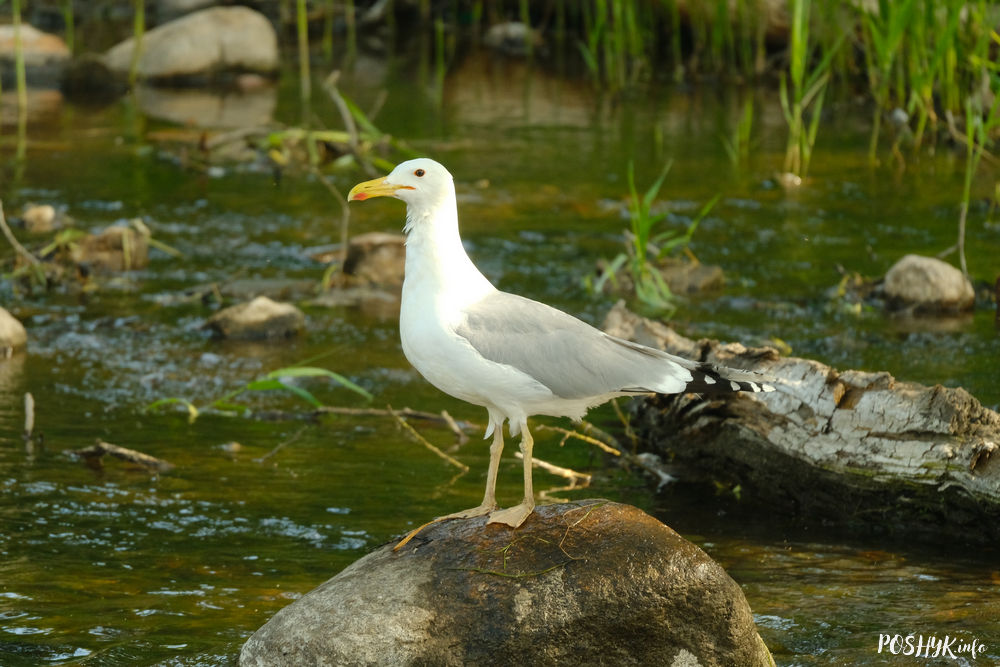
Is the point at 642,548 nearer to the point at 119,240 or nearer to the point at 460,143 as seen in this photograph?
the point at 119,240

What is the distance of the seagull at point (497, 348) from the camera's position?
4297 millimetres

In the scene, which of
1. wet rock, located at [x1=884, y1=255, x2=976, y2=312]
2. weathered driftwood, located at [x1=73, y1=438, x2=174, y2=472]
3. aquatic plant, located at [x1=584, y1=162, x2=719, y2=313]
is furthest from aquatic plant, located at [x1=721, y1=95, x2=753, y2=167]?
weathered driftwood, located at [x1=73, y1=438, x2=174, y2=472]

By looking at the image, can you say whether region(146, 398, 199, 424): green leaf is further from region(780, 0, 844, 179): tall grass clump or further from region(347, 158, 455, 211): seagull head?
region(780, 0, 844, 179): tall grass clump

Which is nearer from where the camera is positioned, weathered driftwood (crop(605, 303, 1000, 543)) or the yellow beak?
the yellow beak

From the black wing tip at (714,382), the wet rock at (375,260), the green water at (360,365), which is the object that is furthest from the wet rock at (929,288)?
the black wing tip at (714,382)

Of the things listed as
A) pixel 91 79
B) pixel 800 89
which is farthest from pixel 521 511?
pixel 91 79

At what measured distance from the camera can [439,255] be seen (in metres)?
4.46

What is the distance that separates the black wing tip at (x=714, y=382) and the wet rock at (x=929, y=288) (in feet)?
15.7

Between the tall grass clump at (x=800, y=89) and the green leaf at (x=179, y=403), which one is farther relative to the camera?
the tall grass clump at (x=800, y=89)

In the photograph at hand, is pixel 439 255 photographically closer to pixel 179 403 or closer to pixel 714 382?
pixel 714 382

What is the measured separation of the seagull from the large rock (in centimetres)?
22

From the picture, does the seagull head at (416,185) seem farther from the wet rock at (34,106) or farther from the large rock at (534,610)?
the wet rock at (34,106)

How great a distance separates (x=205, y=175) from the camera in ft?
42.1

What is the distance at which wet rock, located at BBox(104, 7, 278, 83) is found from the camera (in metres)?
18.2
